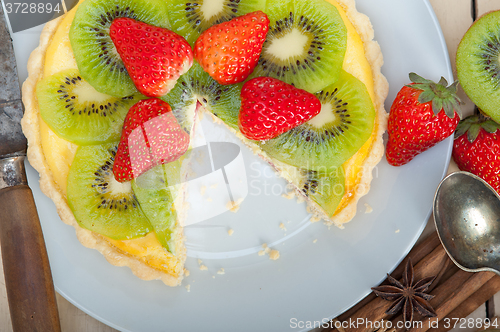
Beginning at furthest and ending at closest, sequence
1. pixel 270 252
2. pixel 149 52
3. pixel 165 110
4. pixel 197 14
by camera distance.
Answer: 1. pixel 270 252
2. pixel 197 14
3. pixel 165 110
4. pixel 149 52

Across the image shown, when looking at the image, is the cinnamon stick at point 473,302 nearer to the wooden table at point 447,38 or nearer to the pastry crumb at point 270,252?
the wooden table at point 447,38

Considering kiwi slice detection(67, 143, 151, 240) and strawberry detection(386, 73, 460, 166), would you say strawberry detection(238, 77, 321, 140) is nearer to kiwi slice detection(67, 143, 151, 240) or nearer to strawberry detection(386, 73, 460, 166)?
strawberry detection(386, 73, 460, 166)

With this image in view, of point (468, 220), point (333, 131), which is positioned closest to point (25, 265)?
point (333, 131)

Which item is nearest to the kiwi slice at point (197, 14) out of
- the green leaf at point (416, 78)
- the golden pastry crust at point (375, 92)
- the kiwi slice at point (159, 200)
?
the golden pastry crust at point (375, 92)

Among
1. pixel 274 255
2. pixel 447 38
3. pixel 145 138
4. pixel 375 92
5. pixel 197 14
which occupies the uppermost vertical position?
pixel 197 14

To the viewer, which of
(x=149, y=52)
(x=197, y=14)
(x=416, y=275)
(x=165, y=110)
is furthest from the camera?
(x=416, y=275)

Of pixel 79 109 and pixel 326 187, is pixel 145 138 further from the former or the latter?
pixel 326 187

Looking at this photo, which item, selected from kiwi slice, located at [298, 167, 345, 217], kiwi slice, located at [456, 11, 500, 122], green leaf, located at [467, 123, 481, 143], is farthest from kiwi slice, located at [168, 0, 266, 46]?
green leaf, located at [467, 123, 481, 143]
